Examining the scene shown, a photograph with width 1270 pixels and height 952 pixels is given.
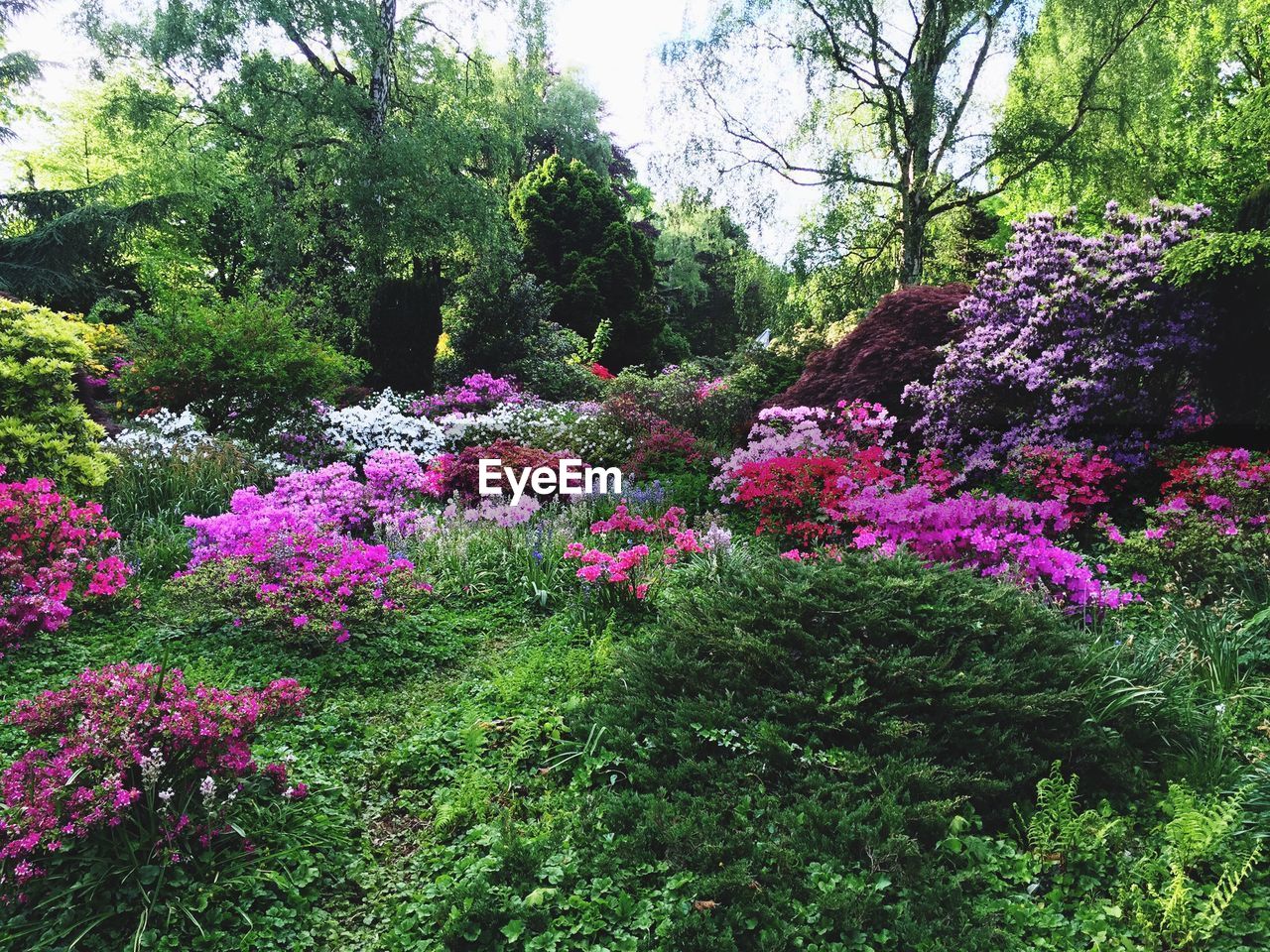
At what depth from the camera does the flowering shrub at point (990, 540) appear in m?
4.57

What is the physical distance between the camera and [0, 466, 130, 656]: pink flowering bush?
13.1 feet

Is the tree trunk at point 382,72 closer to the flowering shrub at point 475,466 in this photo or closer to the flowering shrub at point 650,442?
the flowering shrub at point 650,442

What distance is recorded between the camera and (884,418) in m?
8.09

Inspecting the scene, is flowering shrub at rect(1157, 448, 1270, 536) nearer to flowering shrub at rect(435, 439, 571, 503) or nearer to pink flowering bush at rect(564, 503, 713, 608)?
pink flowering bush at rect(564, 503, 713, 608)

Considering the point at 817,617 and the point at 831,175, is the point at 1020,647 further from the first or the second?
the point at 831,175

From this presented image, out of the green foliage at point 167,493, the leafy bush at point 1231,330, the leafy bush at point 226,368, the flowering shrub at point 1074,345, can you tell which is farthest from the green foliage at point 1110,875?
the leafy bush at point 226,368

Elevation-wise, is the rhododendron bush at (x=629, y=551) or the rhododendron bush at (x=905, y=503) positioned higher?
the rhododendron bush at (x=905, y=503)

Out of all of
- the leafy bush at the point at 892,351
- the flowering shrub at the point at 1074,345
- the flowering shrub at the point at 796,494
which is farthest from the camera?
the leafy bush at the point at 892,351

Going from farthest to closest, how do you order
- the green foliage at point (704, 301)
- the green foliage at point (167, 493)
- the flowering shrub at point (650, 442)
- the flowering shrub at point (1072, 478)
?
the green foliage at point (704, 301) → the flowering shrub at point (650, 442) → the flowering shrub at point (1072, 478) → the green foliage at point (167, 493)

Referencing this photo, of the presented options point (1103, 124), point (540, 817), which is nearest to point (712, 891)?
point (540, 817)

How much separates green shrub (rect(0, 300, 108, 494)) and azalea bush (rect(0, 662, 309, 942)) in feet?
11.0

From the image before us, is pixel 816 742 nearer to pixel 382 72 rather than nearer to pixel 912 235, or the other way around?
pixel 912 235

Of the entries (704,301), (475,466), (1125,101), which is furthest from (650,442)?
(704,301)

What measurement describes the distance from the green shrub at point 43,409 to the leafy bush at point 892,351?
733cm
